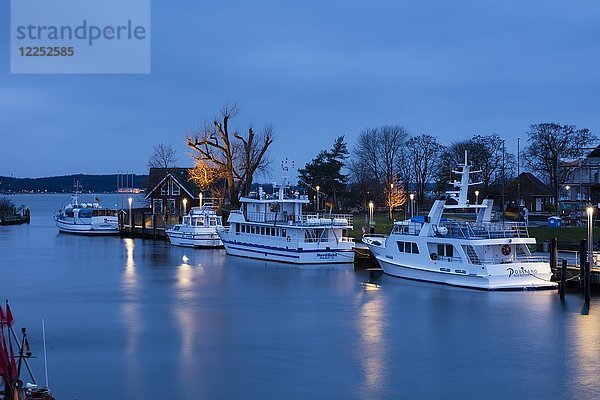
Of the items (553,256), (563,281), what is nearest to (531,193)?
(553,256)

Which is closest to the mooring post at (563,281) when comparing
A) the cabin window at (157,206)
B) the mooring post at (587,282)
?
the mooring post at (587,282)

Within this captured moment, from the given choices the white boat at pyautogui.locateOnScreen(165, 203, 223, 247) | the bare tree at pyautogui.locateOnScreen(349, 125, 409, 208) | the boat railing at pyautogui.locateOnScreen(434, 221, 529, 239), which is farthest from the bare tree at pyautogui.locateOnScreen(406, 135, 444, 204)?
the boat railing at pyautogui.locateOnScreen(434, 221, 529, 239)

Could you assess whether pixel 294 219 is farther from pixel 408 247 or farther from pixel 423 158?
pixel 423 158

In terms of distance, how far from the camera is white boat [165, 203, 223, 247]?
64062mm

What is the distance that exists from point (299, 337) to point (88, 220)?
61381 mm

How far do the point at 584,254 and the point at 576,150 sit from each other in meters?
39.0

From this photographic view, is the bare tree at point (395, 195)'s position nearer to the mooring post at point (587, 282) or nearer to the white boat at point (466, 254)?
the white boat at point (466, 254)

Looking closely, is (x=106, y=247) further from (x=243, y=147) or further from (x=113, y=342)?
(x=113, y=342)

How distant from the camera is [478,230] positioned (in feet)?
128

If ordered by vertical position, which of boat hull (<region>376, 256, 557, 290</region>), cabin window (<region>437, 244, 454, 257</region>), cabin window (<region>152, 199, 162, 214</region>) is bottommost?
boat hull (<region>376, 256, 557, 290</region>)

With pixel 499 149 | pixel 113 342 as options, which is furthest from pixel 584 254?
pixel 499 149

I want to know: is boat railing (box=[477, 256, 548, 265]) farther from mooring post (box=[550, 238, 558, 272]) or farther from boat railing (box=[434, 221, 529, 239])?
boat railing (box=[434, 221, 529, 239])

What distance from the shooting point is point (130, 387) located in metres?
22.1

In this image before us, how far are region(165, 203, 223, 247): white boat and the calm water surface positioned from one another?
17.4 meters
